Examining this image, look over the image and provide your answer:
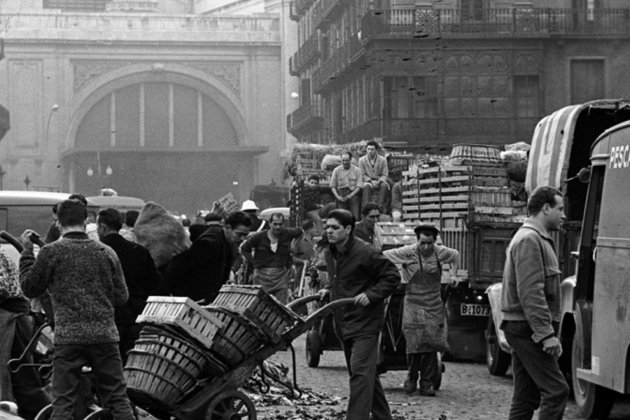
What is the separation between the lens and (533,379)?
30.1 ft

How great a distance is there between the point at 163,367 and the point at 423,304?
5.19m

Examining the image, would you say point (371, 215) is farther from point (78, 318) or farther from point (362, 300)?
point (78, 318)

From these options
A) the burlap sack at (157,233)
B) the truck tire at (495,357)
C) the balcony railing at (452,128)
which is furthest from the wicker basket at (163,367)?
the balcony railing at (452,128)

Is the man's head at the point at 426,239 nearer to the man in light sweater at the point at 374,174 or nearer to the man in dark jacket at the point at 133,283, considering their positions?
the man in dark jacket at the point at 133,283

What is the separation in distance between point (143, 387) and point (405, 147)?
108 ft

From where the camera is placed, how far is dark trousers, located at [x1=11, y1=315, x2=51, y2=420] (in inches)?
440

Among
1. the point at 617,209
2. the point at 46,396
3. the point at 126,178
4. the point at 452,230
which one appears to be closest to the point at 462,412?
the point at 617,209

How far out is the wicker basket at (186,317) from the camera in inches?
396

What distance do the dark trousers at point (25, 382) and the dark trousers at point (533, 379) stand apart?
11.8ft

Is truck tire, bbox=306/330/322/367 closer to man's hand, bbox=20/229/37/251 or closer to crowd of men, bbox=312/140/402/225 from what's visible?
man's hand, bbox=20/229/37/251

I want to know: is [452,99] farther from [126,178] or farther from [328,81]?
[126,178]

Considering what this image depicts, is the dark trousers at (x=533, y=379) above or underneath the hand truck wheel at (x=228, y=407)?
above

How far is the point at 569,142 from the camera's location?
51.7 ft

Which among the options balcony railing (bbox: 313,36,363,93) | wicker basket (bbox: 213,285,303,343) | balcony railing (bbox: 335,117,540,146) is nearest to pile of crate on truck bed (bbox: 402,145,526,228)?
wicker basket (bbox: 213,285,303,343)
